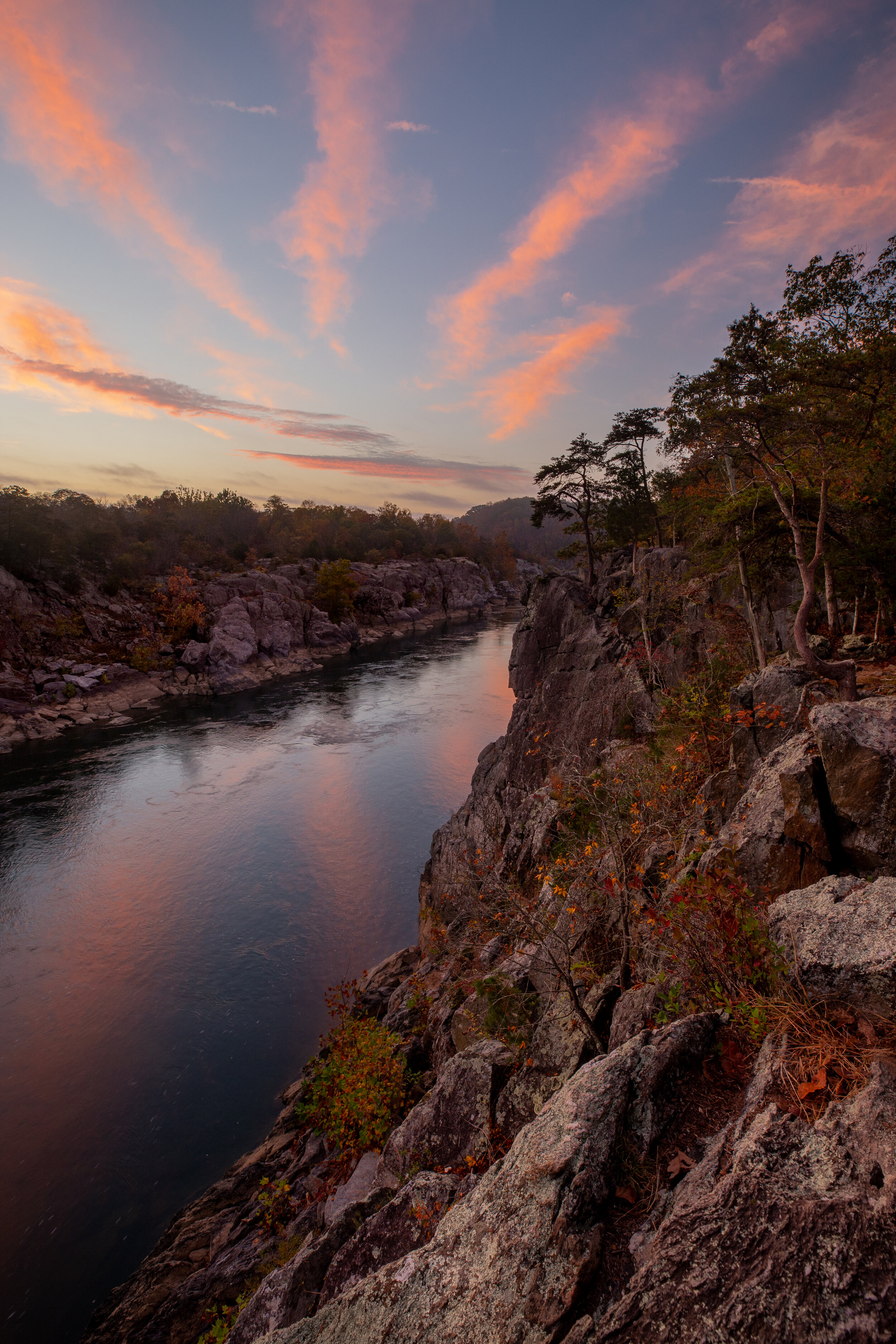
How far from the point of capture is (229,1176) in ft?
41.1

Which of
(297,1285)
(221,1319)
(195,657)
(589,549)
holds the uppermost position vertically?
(589,549)

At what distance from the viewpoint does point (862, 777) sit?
6.23 meters

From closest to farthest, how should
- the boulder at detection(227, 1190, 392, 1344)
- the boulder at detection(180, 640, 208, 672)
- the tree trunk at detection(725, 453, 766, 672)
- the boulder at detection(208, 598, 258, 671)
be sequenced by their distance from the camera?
the boulder at detection(227, 1190, 392, 1344) → the tree trunk at detection(725, 453, 766, 672) → the boulder at detection(180, 640, 208, 672) → the boulder at detection(208, 598, 258, 671)

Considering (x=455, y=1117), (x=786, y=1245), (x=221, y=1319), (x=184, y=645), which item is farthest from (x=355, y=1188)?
(x=184, y=645)

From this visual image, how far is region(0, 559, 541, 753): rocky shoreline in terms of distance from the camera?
45.7 m

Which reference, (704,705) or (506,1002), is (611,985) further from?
(704,705)

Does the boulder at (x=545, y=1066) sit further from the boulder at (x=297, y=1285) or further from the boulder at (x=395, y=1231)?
the boulder at (x=297, y=1285)

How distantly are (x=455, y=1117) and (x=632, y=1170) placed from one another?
4.83 metres

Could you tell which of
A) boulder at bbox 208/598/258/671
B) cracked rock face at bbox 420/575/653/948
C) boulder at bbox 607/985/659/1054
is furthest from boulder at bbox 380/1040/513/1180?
boulder at bbox 208/598/258/671

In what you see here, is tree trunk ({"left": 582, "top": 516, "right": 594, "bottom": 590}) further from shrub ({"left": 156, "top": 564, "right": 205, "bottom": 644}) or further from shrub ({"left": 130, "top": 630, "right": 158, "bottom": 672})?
shrub ({"left": 156, "top": 564, "right": 205, "bottom": 644})

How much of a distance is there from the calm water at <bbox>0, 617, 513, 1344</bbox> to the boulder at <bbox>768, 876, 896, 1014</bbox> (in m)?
14.8

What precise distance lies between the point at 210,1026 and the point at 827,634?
21.2 metres

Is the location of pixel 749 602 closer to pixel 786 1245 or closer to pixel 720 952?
pixel 720 952

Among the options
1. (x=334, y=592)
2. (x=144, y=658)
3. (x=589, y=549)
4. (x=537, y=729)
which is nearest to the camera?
(x=537, y=729)
